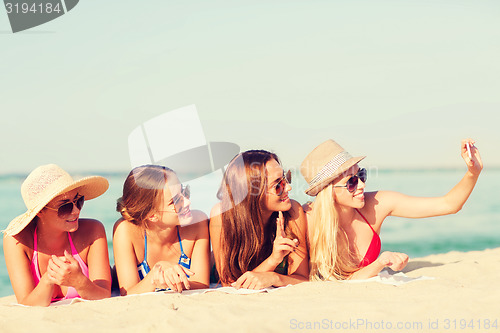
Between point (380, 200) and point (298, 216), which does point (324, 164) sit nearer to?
point (298, 216)

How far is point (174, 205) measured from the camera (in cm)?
427

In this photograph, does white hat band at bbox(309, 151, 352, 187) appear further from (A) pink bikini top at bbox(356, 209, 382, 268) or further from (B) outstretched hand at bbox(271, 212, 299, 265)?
(A) pink bikini top at bbox(356, 209, 382, 268)

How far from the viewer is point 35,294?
3988mm

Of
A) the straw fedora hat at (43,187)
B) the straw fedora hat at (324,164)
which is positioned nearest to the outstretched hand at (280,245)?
the straw fedora hat at (324,164)

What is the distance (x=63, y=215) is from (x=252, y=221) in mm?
1558

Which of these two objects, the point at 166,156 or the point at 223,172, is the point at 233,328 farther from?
the point at 166,156

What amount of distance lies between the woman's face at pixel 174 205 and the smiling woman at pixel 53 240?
58cm

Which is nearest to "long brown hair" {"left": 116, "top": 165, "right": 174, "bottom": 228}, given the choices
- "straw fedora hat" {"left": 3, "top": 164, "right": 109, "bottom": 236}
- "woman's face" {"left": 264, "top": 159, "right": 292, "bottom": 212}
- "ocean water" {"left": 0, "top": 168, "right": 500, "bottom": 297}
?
"straw fedora hat" {"left": 3, "top": 164, "right": 109, "bottom": 236}

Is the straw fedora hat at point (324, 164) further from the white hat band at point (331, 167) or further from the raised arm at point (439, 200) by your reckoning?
the raised arm at point (439, 200)

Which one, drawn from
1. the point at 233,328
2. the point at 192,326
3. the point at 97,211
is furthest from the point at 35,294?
the point at 97,211

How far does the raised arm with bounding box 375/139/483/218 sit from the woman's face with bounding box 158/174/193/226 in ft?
6.20

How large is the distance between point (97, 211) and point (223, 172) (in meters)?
17.9

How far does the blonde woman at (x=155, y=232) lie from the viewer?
4.27 metres

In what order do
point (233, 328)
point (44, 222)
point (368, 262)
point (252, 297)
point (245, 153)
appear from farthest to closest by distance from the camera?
point (368, 262) < point (245, 153) < point (44, 222) < point (252, 297) < point (233, 328)
